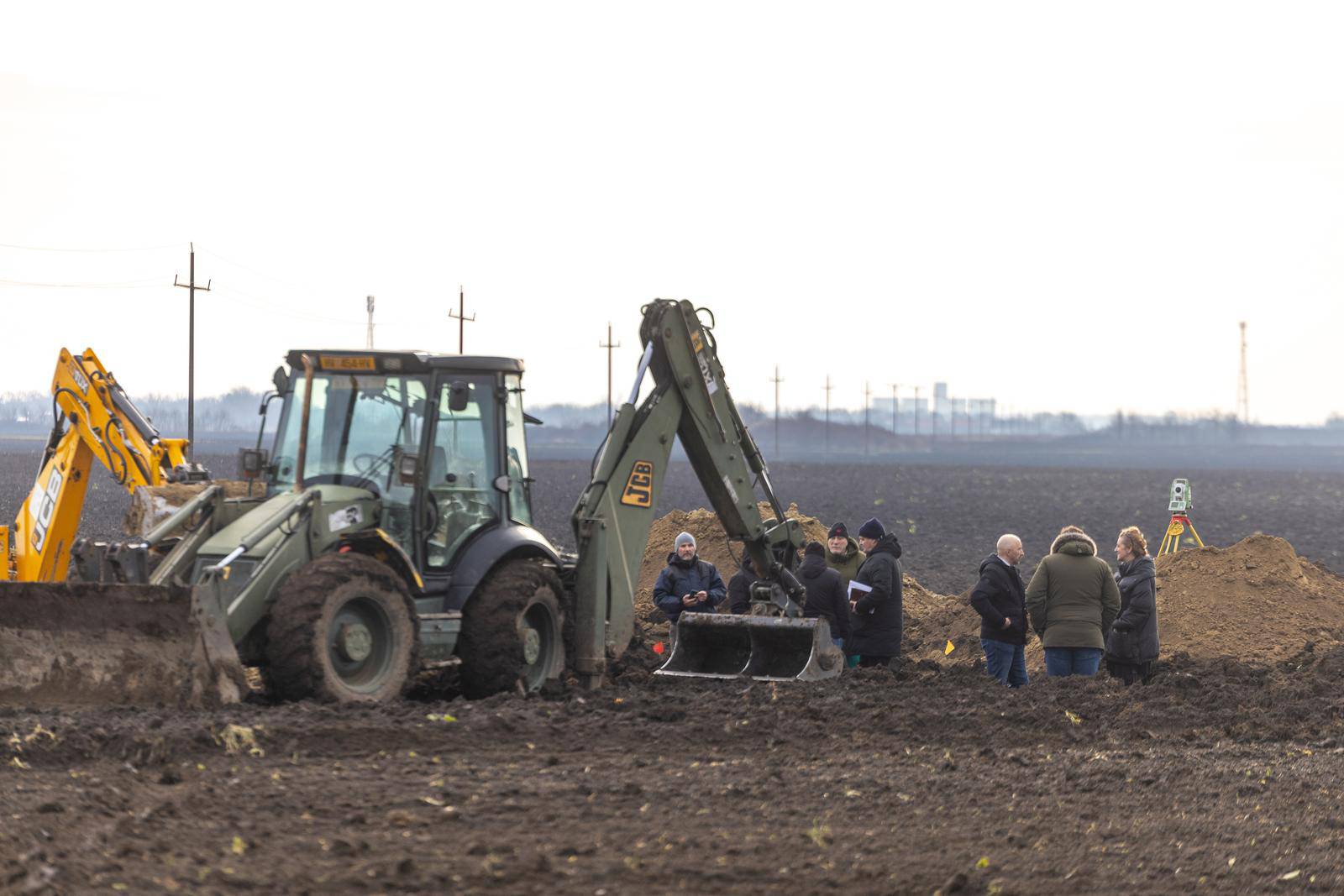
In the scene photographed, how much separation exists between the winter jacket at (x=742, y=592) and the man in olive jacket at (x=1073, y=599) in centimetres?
241

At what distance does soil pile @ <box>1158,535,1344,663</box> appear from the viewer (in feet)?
51.2

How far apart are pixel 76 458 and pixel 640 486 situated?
17.9ft

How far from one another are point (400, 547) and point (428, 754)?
7.14ft

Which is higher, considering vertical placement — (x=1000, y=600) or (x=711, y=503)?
(x=711, y=503)

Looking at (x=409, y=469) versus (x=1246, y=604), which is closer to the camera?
(x=409, y=469)

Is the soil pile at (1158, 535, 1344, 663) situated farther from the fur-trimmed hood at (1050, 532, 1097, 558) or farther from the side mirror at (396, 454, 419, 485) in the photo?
the side mirror at (396, 454, 419, 485)

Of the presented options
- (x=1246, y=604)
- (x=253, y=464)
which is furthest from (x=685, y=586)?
(x=1246, y=604)

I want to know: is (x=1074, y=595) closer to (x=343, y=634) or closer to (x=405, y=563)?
(x=405, y=563)

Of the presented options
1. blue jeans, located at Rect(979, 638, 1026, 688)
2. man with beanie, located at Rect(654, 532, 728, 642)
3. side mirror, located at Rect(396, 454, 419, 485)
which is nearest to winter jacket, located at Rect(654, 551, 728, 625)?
man with beanie, located at Rect(654, 532, 728, 642)

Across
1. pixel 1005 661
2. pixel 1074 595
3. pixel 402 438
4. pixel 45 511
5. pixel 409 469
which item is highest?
pixel 402 438

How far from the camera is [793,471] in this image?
8900 cm

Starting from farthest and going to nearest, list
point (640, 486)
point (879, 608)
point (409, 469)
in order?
1. point (879, 608)
2. point (640, 486)
3. point (409, 469)

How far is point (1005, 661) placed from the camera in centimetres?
1315

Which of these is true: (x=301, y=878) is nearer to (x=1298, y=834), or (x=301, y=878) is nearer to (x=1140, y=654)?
(x=1298, y=834)
